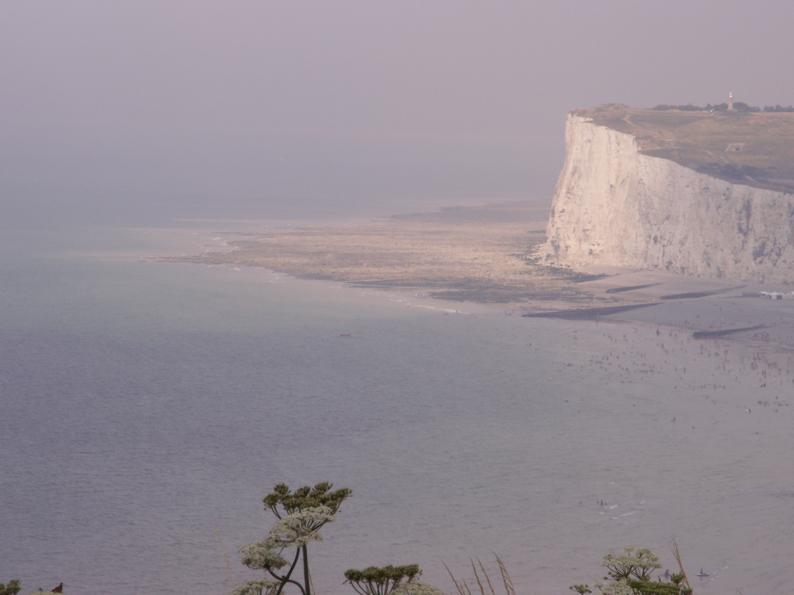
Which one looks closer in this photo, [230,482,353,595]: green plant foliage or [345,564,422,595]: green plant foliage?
[230,482,353,595]: green plant foliage

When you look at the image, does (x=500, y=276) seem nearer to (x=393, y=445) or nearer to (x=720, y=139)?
(x=720, y=139)

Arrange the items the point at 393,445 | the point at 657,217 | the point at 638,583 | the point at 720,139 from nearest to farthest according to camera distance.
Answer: the point at 638,583, the point at 393,445, the point at 657,217, the point at 720,139

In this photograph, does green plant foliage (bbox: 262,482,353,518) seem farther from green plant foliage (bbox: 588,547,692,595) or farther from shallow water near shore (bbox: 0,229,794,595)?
shallow water near shore (bbox: 0,229,794,595)

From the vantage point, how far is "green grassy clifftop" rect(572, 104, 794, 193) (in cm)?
7950

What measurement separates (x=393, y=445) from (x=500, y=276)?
5688cm

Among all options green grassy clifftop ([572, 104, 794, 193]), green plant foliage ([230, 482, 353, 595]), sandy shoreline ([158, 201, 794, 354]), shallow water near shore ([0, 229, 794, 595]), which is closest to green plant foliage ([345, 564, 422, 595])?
green plant foliage ([230, 482, 353, 595])

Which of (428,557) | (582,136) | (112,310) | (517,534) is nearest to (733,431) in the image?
(517,534)

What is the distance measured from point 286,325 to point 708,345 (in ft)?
119

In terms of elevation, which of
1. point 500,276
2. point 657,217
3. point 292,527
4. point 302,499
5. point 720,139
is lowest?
point 500,276

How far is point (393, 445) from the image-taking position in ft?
125

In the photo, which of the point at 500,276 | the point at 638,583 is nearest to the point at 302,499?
the point at 638,583

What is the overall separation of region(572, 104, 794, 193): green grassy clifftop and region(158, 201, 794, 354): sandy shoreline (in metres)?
12.8

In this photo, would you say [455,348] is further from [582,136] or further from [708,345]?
[582,136]

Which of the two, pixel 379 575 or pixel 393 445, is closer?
pixel 379 575
